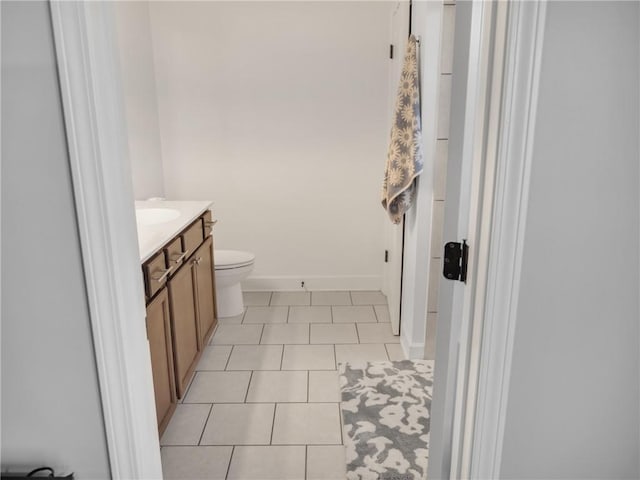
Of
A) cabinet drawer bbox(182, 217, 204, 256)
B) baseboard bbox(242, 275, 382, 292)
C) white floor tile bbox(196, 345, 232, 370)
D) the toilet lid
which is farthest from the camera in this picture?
baseboard bbox(242, 275, 382, 292)

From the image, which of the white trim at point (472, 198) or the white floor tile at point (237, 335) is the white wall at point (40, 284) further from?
the white floor tile at point (237, 335)

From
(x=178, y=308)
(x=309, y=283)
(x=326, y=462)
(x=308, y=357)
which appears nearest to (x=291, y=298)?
(x=309, y=283)

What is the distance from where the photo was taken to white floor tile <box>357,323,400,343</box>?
3.20 metres

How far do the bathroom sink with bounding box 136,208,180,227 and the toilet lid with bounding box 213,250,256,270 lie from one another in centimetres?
60

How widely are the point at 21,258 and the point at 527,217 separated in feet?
3.20

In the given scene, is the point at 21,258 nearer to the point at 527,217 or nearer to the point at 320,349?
the point at 527,217

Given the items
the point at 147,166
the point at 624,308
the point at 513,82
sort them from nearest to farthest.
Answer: the point at 513,82 < the point at 624,308 < the point at 147,166

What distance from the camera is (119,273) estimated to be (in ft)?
3.34

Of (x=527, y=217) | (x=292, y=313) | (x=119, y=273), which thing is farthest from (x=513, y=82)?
(x=292, y=313)

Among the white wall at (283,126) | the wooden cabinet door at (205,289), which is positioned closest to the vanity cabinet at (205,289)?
the wooden cabinet door at (205,289)

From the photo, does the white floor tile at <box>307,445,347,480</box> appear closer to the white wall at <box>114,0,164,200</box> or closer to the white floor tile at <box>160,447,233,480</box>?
the white floor tile at <box>160,447,233,480</box>

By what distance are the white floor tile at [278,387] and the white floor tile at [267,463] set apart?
392 millimetres

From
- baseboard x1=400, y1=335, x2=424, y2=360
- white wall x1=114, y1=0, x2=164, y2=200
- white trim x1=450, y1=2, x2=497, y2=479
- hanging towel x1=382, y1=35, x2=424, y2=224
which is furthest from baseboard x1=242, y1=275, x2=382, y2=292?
white trim x1=450, y1=2, x2=497, y2=479

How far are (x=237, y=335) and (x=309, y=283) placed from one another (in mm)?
1012
